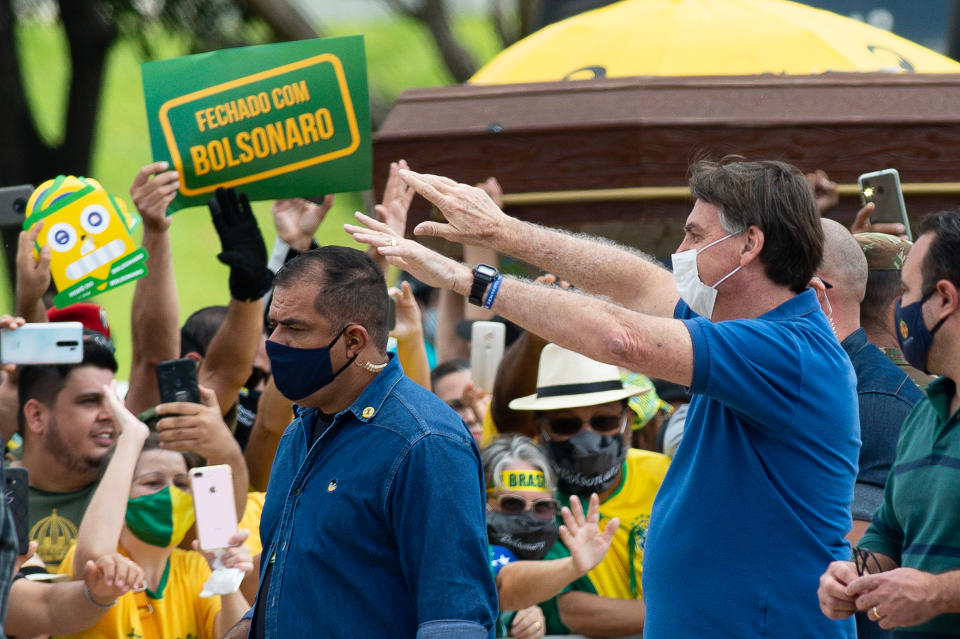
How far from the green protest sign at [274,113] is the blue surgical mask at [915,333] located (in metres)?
2.23

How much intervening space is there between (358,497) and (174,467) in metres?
1.75

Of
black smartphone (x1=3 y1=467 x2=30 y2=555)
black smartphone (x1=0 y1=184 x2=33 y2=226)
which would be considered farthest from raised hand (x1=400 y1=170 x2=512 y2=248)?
black smartphone (x1=0 y1=184 x2=33 y2=226)

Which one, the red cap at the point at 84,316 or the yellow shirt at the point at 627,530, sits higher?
the red cap at the point at 84,316

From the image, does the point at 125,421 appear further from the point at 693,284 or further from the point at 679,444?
the point at 693,284

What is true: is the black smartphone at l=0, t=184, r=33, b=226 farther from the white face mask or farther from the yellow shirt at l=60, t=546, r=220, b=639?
the white face mask

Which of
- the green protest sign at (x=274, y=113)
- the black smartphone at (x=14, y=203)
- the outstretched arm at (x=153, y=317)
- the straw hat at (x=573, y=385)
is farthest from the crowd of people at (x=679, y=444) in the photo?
the straw hat at (x=573, y=385)

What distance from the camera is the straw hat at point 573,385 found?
4867 millimetres

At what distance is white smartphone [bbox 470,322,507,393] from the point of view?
18.3 feet

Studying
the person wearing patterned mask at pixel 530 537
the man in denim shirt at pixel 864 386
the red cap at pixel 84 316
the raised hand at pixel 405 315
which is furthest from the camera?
the red cap at pixel 84 316

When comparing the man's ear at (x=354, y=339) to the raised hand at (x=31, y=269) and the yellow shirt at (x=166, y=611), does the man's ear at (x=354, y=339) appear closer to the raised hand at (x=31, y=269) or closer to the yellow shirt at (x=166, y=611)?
the yellow shirt at (x=166, y=611)

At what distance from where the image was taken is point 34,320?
4.86m

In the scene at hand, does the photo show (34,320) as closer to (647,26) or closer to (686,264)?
(686,264)

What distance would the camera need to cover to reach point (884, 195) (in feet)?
16.0

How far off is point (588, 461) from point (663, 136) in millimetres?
1567
